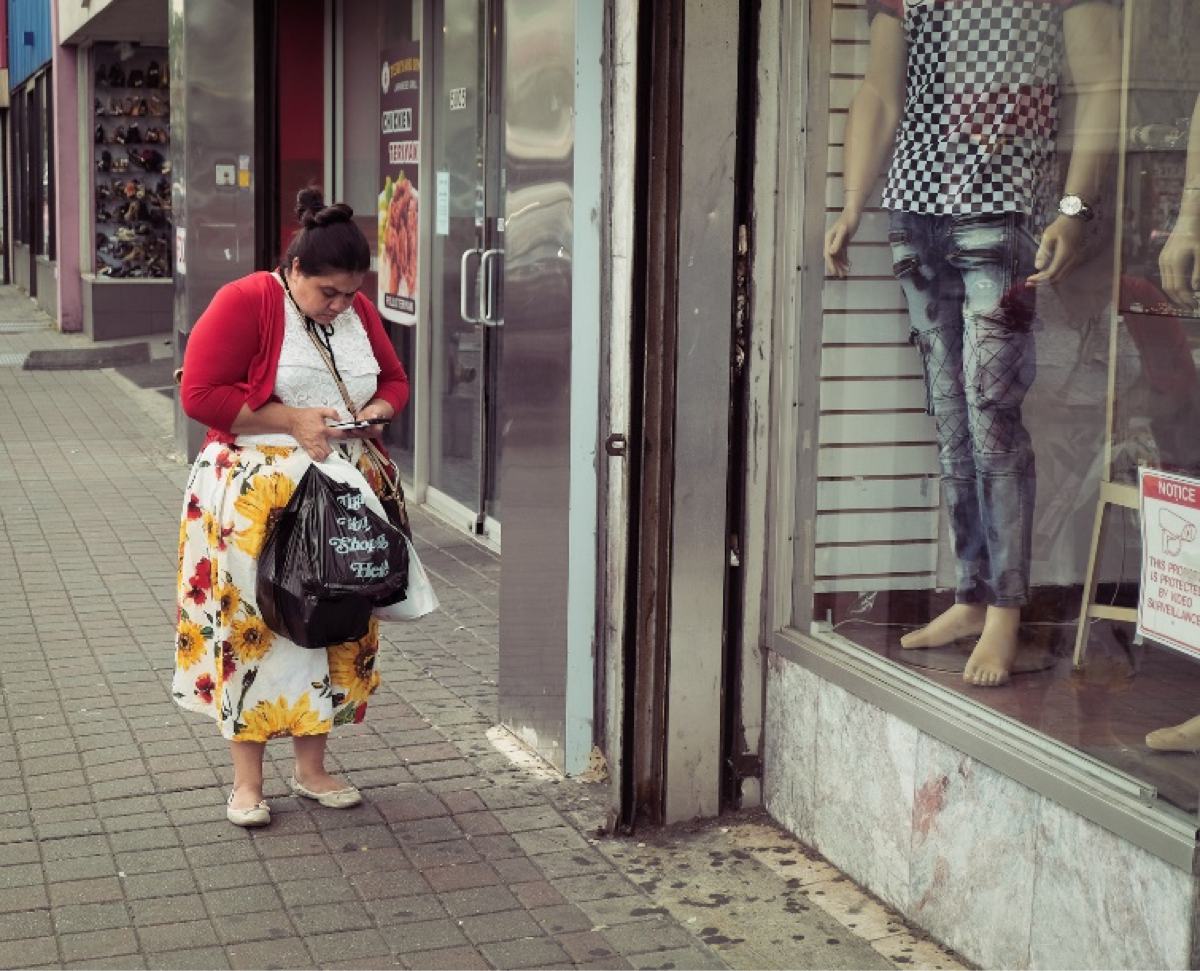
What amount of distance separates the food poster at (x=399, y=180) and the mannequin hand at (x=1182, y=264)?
6471 mm

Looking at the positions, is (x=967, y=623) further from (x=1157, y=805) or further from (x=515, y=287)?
(x=515, y=287)

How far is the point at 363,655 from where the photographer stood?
196 inches

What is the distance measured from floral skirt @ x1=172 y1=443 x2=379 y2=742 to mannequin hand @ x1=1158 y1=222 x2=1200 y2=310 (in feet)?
7.29

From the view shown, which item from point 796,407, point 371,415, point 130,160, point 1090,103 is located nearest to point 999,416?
point 796,407

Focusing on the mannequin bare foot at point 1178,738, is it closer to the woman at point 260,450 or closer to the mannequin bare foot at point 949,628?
the mannequin bare foot at point 949,628

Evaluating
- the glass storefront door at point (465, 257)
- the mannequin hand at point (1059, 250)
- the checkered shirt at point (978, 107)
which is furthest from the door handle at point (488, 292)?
the mannequin hand at point (1059, 250)

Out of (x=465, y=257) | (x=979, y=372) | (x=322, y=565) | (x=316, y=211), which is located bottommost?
(x=322, y=565)

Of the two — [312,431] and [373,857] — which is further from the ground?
[312,431]

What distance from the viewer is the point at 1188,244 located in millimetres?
3541

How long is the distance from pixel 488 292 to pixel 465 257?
12.1 inches

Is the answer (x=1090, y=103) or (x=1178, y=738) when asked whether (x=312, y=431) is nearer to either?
(x=1090, y=103)

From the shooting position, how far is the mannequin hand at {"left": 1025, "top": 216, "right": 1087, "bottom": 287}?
3883 millimetres

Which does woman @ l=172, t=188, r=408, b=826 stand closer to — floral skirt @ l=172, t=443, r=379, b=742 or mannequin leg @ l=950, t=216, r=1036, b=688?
floral skirt @ l=172, t=443, r=379, b=742

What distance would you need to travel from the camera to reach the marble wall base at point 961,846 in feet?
11.1
